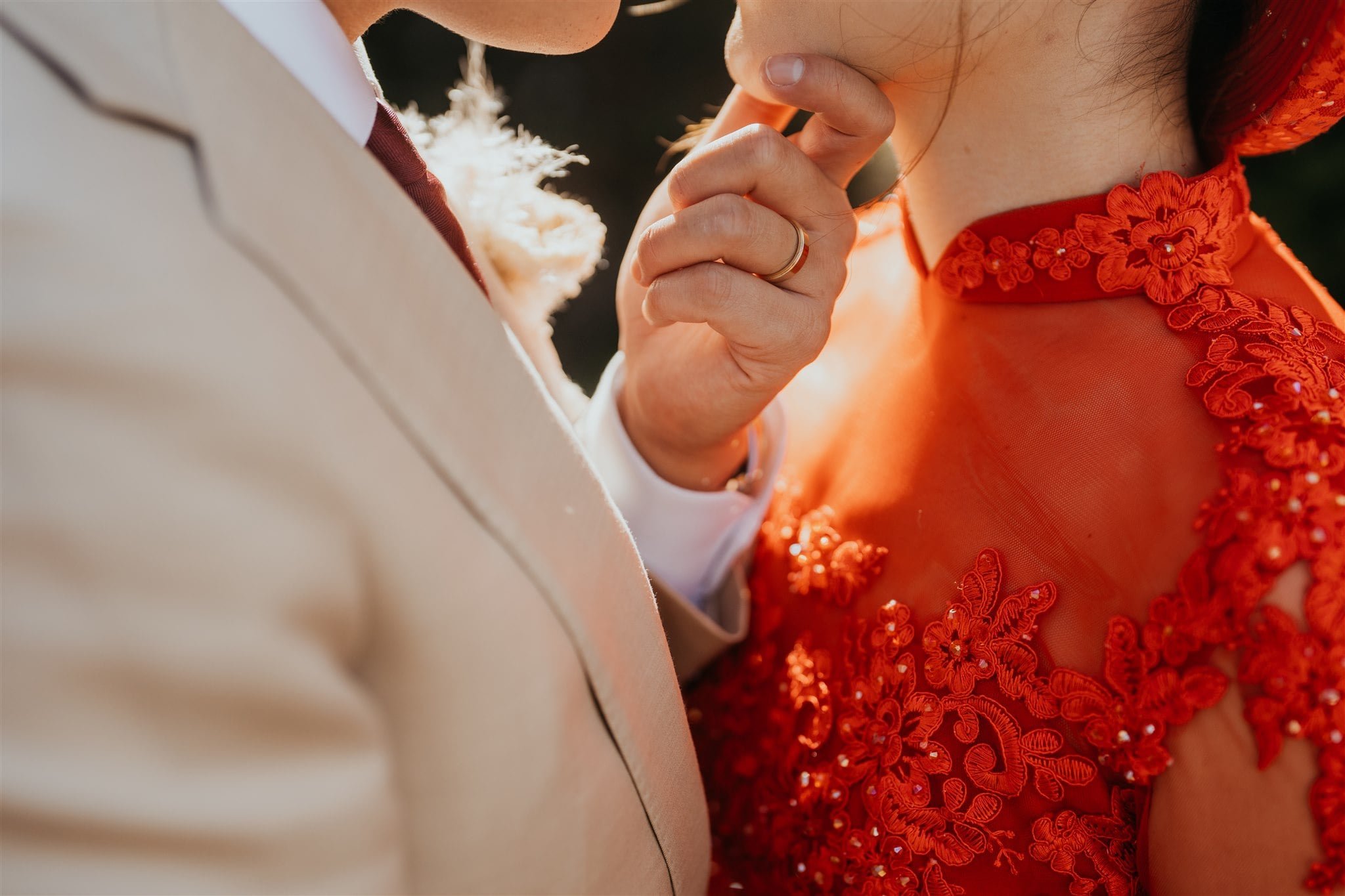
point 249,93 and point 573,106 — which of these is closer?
A: point 249,93

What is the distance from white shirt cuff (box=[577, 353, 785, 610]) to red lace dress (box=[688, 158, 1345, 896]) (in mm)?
114

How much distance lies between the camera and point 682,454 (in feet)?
3.94

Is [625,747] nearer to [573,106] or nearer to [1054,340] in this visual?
[1054,340]

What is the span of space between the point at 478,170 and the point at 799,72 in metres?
0.57

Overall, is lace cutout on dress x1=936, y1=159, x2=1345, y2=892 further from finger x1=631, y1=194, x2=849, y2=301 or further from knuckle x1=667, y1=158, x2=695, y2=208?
knuckle x1=667, y1=158, x2=695, y2=208

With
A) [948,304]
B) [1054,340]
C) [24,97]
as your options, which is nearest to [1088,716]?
[1054,340]

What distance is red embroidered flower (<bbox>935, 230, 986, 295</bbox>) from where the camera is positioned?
98 cm

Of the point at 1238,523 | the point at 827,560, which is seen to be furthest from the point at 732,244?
the point at 1238,523

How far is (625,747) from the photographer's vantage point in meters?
0.77

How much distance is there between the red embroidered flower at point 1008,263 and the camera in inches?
37.1

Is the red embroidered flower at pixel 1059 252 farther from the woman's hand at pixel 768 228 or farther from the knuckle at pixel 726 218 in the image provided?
the knuckle at pixel 726 218

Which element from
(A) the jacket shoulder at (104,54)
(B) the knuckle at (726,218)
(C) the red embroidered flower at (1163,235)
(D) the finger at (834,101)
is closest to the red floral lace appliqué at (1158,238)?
(C) the red embroidered flower at (1163,235)

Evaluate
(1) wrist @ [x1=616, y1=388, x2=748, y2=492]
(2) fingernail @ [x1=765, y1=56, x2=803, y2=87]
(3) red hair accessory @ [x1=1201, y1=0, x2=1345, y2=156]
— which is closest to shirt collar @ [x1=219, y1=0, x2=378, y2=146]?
(2) fingernail @ [x1=765, y1=56, x2=803, y2=87]

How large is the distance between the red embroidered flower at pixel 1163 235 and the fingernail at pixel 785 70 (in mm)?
326
